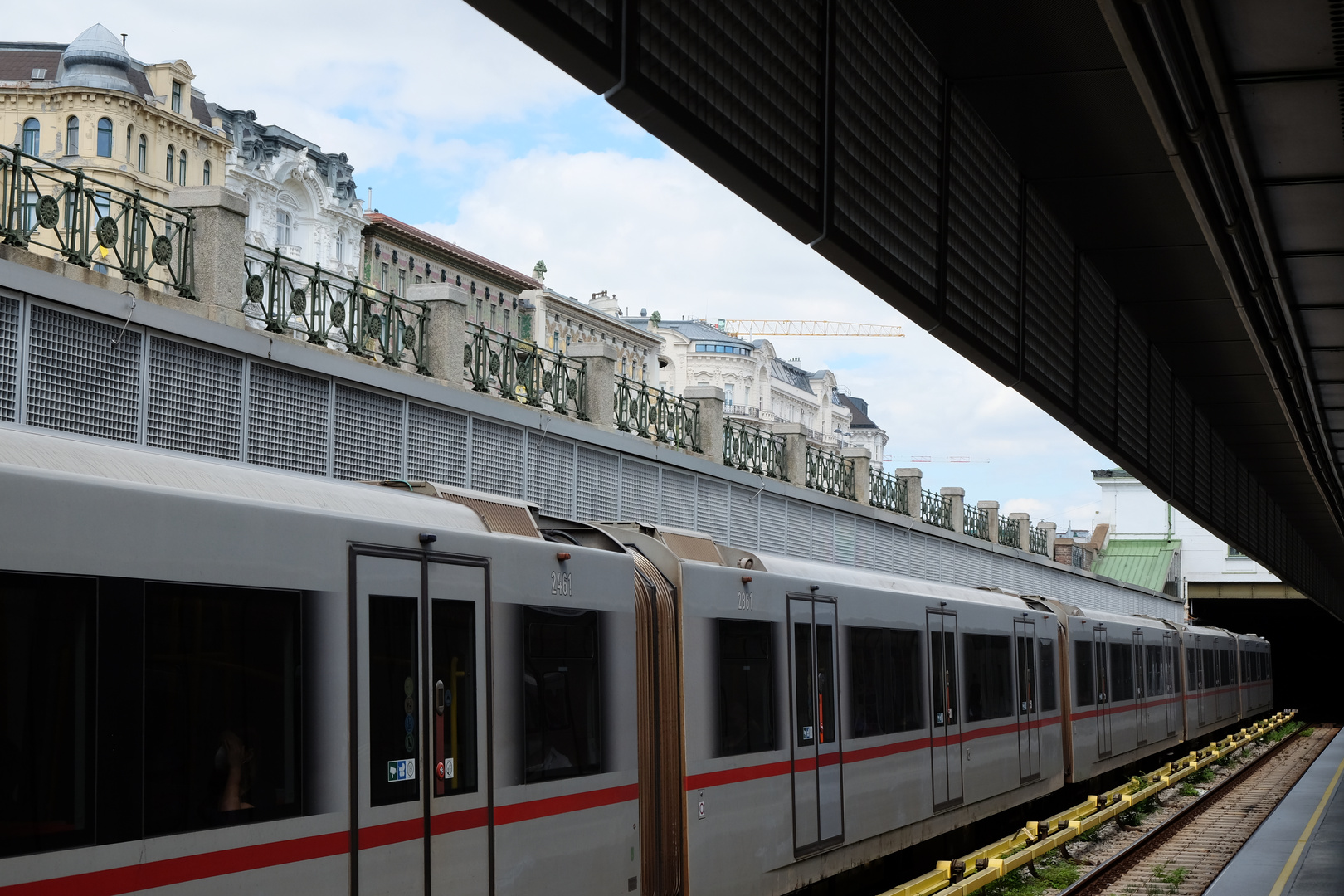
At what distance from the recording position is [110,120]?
240 feet

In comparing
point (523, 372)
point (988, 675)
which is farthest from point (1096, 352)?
point (523, 372)

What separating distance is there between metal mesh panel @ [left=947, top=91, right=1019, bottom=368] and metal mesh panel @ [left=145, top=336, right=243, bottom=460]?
7.37m

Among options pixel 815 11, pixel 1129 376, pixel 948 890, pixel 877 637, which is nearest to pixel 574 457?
pixel 877 637

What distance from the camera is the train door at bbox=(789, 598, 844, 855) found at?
12.2 meters

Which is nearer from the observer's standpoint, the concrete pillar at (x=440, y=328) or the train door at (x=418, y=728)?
the train door at (x=418, y=728)

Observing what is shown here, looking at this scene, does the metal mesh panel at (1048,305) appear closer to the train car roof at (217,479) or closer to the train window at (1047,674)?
the train car roof at (217,479)

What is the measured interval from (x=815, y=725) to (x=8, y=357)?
7.20m

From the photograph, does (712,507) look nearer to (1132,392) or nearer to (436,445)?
(436,445)

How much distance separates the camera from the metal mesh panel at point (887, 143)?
5547mm

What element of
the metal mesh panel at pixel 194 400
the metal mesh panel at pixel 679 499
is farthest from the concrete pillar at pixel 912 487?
the metal mesh panel at pixel 194 400

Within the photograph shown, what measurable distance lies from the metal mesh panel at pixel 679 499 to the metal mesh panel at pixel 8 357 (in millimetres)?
12960

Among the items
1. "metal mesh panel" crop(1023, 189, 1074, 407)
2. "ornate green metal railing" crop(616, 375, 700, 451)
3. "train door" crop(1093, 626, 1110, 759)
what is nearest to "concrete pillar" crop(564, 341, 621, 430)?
"ornate green metal railing" crop(616, 375, 700, 451)

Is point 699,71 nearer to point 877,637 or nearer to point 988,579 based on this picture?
point 877,637

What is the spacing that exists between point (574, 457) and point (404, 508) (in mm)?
13013
